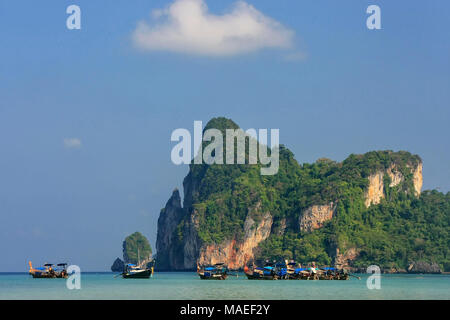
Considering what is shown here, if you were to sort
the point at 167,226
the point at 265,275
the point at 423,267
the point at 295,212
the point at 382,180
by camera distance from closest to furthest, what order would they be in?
the point at 265,275
the point at 423,267
the point at 382,180
the point at 295,212
the point at 167,226

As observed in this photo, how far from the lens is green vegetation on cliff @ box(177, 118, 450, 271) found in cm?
11688

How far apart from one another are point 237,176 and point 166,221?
24.5 m

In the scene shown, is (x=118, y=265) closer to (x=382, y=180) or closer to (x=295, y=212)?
(x=295, y=212)

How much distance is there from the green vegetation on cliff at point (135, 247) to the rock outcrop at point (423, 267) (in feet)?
226

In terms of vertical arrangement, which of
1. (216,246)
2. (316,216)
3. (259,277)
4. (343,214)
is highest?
(343,214)

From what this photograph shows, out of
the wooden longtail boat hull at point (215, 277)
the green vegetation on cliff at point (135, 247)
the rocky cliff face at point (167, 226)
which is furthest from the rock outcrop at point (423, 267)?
the green vegetation on cliff at point (135, 247)

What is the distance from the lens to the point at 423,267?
113188 millimetres

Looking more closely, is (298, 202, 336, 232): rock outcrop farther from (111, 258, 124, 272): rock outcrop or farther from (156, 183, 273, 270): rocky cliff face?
(111, 258, 124, 272): rock outcrop

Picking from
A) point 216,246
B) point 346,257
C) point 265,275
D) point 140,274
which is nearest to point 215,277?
point 265,275

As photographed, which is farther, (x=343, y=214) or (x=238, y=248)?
(x=238, y=248)

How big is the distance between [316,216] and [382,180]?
1483cm

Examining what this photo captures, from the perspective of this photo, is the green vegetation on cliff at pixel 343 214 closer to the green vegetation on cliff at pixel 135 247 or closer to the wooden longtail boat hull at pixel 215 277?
the green vegetation on cliff at pixel 135 247

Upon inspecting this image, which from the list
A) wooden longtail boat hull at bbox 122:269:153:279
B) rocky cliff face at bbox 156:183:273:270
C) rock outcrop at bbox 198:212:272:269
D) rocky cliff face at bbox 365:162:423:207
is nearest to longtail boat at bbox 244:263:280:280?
wooden longtail boat hull at bbox 122:269:153:279

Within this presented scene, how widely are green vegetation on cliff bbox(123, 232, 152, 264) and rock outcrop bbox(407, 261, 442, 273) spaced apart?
69.0 metres
